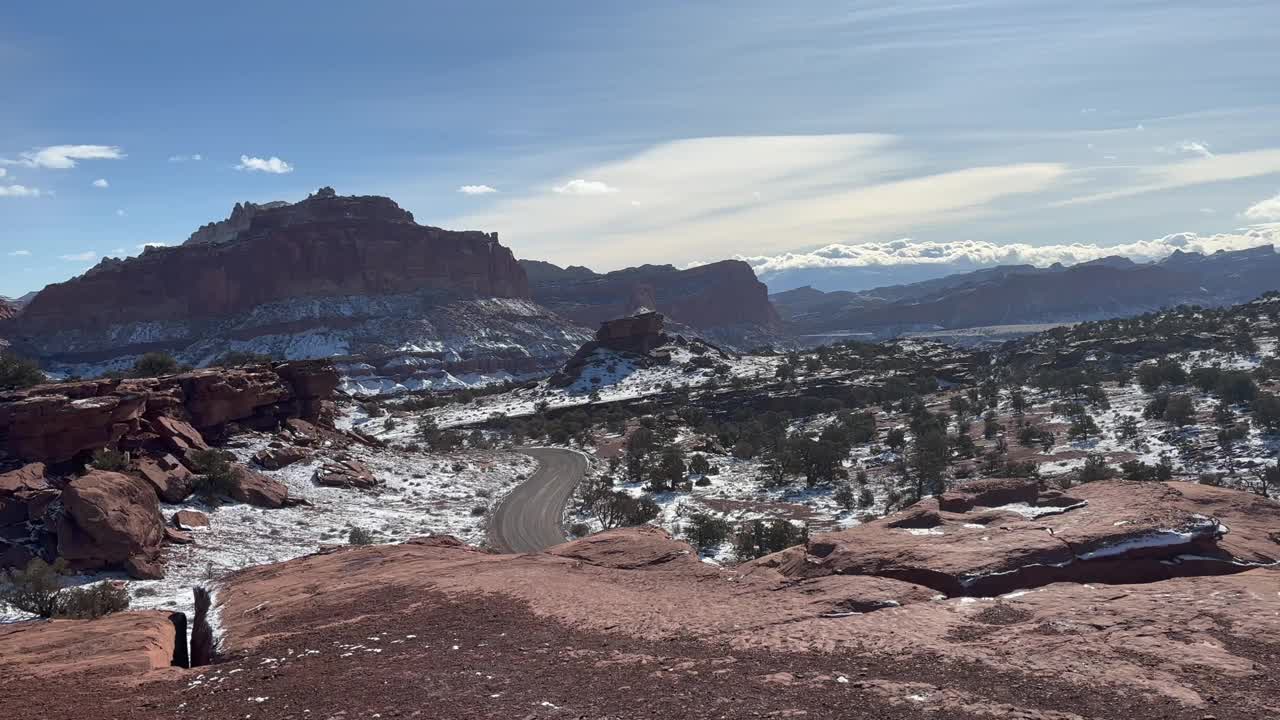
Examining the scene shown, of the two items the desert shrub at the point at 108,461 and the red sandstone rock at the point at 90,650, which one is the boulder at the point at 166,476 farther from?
the red sandstone rock at the point at 90,650

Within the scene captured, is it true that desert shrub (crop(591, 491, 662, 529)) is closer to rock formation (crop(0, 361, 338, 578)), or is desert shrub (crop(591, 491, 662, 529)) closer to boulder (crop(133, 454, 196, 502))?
rock formation (crop(0, 361, 338, 578))

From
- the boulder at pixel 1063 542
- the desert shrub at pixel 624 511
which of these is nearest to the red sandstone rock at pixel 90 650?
the boulder at pixel 1063 542

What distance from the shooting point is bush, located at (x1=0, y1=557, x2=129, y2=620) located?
17.0 metres

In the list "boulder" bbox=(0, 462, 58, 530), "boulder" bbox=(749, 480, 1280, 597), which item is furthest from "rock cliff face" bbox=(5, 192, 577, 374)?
"boulder" bbox=(749, 480, 1280, 597)

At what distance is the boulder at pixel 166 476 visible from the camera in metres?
28.5

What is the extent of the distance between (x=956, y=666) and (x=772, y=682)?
2.17 meters

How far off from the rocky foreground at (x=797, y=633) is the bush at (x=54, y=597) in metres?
3.64

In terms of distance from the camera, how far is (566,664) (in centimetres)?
1021

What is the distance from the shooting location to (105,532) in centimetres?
2183

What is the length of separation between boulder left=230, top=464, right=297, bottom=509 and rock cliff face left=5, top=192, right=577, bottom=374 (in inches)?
4195

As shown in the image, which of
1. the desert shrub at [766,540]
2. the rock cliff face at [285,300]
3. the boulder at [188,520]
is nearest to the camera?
the desert shrub at [766,540]

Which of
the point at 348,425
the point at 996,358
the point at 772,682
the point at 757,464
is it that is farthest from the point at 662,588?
the point at 996,358

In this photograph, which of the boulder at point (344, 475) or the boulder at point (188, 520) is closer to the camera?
the boulder at point (188, 520)

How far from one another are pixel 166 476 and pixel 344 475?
9.53m
